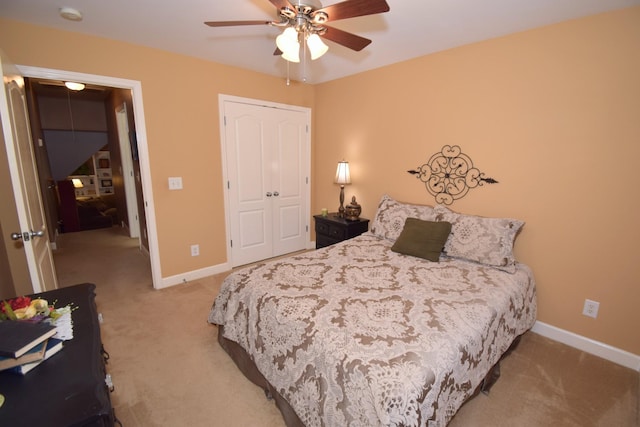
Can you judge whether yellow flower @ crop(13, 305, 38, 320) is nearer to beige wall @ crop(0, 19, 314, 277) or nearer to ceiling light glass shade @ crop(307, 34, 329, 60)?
ceiling light glass shade @ crop(307, 34, 329, 60)

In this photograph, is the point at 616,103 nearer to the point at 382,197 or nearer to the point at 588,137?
the point at 588,137

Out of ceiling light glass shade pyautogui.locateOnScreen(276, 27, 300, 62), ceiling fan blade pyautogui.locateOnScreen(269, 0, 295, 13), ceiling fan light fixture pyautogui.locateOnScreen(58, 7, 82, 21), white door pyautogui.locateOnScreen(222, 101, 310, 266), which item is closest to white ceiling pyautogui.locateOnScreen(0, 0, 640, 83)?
ceiling fan light fixture pyautogui.locateOnScreen(58, 7, 82, 21)

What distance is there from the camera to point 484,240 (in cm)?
230

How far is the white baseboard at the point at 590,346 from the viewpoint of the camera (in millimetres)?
2025

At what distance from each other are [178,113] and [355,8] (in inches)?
90.3

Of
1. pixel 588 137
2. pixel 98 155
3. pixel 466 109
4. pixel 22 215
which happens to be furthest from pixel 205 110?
pixel 98 155

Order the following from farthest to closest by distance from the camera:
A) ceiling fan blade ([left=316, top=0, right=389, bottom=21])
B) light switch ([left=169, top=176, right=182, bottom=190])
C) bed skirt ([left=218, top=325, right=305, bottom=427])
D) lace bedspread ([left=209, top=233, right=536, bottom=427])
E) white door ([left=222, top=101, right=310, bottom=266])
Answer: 1. white door ([left=222, top=101, right=310, bottom=266])
2. light switch ([left=169, top=176, right=182, bottom=190])
3. bed skirt ([left=218, top=325, right=305, bottom=427])
4. ceiling fan blade ([left=316, top=0, right=389, bottom=21])
5. lace bedspread ([left=209, top=233, right=536, bottom=427])

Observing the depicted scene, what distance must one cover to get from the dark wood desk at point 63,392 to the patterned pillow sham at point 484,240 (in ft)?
Answer: 7.78

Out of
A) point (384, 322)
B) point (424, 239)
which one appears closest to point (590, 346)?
point (424, 239)

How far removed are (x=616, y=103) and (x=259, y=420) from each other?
306 cm

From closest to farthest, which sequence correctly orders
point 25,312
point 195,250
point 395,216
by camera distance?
1. point 25,312
2. point 395,216
3. point 195,250

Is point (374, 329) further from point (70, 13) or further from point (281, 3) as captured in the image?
point (70, 13)

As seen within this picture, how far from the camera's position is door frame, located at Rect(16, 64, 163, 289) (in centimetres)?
234

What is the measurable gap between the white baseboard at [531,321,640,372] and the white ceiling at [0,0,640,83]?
2.34m
